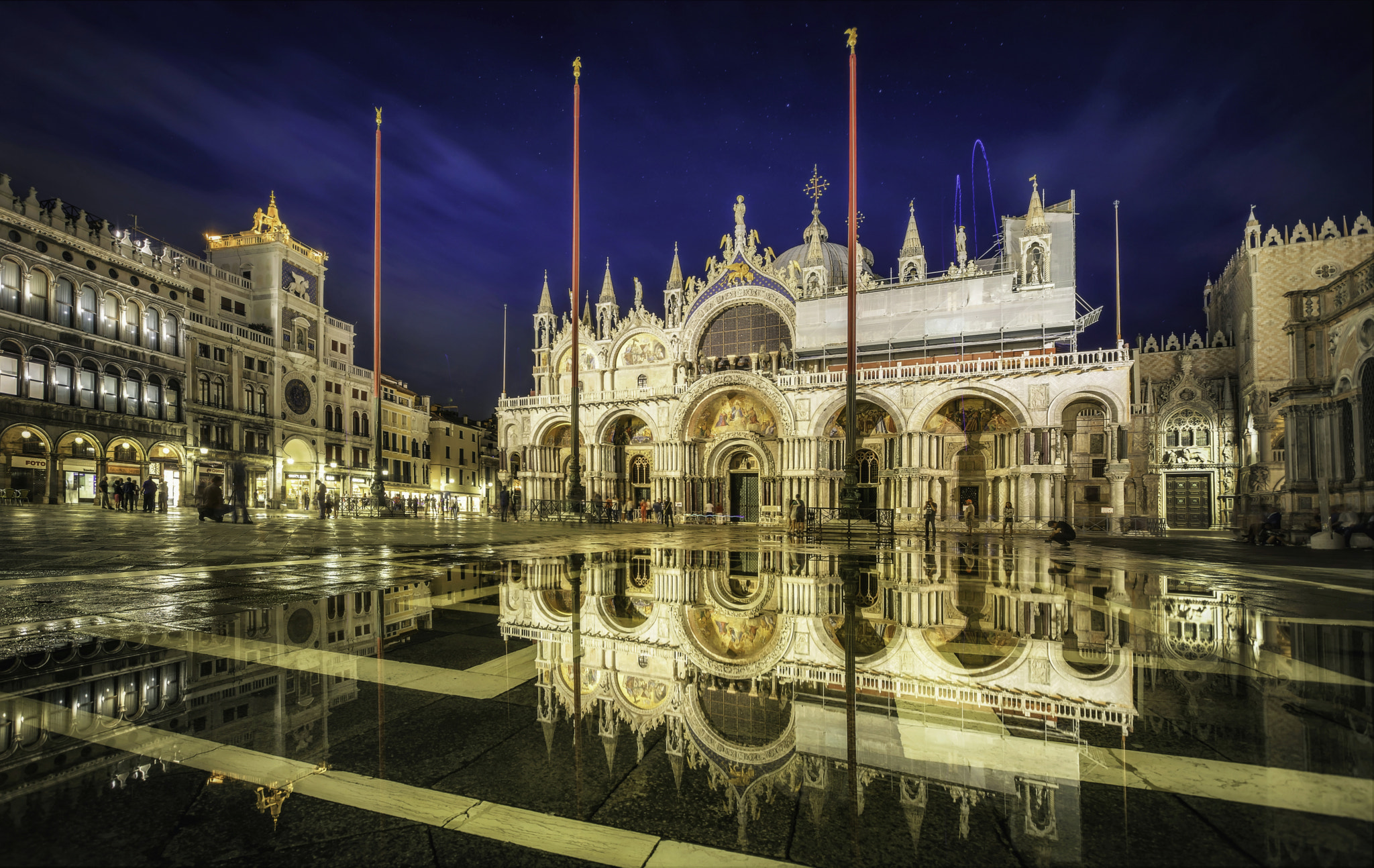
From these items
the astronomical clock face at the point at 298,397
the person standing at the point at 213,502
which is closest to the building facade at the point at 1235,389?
the person standing at the point at 213,502

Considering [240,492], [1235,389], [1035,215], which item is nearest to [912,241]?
[1035,215]

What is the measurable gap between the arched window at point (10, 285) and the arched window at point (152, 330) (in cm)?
585

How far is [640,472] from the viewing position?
38969 millimetres

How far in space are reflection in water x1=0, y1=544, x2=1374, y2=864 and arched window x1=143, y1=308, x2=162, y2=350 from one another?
39.4 m

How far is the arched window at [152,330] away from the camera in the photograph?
34188 millimetres

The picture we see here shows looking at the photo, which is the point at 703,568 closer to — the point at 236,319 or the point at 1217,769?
the point at 1217,769

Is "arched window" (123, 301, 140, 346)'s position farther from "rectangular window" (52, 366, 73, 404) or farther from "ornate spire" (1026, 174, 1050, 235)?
"ornate spire" (1026, 174, 1050, 235)

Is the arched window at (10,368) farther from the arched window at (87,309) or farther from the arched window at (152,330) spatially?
the arched window at (152,330)

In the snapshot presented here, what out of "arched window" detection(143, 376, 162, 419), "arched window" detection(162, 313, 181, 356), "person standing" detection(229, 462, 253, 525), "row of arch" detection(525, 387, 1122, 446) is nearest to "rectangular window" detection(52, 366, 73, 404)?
"arched window" detection(143, 376, 162, 419)

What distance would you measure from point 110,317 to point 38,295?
10.6ft

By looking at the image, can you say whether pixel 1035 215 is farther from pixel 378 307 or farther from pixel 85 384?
pixel 85 384

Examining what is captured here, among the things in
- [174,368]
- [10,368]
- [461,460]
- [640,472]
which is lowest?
[640,472]

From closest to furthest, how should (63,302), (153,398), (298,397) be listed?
1. (63,302)
2. (153,398)
3. (298,397)

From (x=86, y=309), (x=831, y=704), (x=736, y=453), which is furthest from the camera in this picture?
(x=736, y=453)
